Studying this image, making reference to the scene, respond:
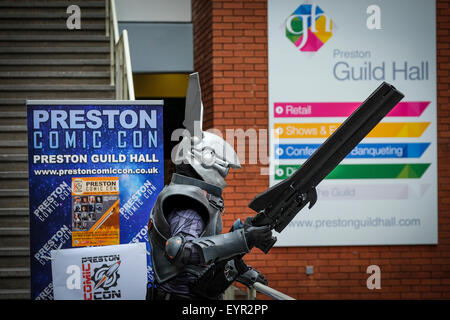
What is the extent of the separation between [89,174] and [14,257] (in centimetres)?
215

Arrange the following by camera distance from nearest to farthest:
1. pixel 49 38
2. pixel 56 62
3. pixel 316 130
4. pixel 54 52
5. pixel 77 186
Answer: pixel 77 186, pixel 316 130, pixel 56 62, pixel 54 52, pixel 49 38

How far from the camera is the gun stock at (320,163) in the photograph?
2.92 metres

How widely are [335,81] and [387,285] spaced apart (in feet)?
7.73

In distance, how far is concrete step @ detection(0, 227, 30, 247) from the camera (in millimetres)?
6301

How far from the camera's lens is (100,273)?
174 inches

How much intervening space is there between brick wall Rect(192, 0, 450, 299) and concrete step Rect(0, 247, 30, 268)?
7.03 feet

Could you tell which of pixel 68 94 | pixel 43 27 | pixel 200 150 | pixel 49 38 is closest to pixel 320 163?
pixel 200 150

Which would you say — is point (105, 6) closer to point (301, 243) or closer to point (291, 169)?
point (291, 169)

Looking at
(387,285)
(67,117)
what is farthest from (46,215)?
(387,285)

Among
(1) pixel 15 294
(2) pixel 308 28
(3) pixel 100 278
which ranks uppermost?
(2) pixel 308 28

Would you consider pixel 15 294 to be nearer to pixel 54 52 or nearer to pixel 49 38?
pixel 54 52

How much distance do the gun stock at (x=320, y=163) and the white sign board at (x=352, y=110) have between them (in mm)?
3675

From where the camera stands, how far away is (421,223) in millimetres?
6902

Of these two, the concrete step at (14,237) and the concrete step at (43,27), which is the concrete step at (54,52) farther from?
the concrete step at (14,237)
